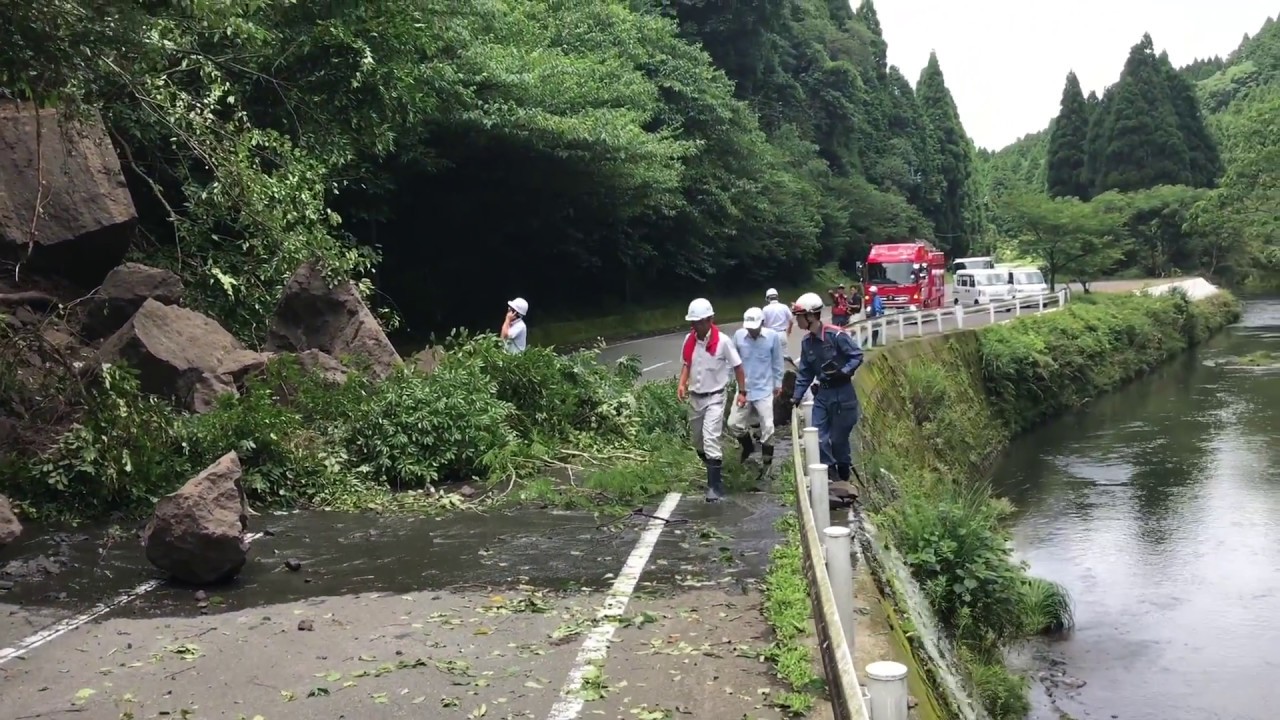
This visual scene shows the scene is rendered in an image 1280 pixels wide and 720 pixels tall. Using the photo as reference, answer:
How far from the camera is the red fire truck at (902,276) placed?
1492 inches

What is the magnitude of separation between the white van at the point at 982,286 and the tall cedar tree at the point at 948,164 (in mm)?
28366

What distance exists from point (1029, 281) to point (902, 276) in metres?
9.81

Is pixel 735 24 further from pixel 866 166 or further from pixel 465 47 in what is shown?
pixel 465 47

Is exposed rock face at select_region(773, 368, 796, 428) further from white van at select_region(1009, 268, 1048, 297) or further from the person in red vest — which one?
white van at select_region(1009, 268, 1048, 297)

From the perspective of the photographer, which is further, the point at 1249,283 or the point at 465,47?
the point at 1249,283

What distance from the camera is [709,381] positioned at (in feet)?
32.6

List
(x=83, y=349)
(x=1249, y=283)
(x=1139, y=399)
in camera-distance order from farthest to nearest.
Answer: (x=1249, y=283) < (x=1139, y=399) < (x=83, y=349)

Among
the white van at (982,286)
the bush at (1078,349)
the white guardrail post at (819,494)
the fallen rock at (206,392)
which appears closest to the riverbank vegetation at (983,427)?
the bush at (1078,349)

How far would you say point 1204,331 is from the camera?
4469cm

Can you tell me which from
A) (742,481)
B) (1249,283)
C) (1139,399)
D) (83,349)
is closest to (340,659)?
(742,481)

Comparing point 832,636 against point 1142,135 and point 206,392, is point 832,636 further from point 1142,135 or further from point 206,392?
point 1142,135

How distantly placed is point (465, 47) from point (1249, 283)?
62.6 meters

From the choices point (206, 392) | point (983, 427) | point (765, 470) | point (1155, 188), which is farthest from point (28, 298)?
point (1155, 188)

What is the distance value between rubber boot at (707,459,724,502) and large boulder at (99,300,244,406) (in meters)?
5.11
